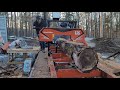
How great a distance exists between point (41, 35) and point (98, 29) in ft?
7.87

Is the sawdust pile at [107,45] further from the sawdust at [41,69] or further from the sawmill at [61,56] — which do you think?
the sawdust at [41,69]

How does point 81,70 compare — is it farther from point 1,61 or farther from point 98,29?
point 98,29

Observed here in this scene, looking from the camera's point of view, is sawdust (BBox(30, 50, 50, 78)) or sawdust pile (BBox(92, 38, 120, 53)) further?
sawdust pile (BBox(92, 38, 120, 53))

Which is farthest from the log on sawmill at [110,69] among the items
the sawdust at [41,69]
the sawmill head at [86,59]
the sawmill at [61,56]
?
the sawdust at [41,69]

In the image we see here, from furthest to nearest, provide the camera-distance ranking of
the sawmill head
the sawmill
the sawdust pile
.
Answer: the sawdust pile < the sawmill < the sawmill head

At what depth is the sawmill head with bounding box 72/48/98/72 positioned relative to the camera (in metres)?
2.74

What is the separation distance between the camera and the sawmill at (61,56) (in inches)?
112

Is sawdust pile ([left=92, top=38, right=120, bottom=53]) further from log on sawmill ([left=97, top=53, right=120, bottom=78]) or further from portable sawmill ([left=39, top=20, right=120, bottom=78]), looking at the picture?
log on sawmill ([left=97, top=53, right=120, bottom=78])

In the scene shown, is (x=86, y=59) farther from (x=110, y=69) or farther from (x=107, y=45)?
(x=107, y=45)

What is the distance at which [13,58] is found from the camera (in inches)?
180

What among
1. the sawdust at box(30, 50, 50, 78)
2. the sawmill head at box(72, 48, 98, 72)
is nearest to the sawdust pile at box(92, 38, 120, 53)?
the sawdust at box(30, 50, 50, 78)

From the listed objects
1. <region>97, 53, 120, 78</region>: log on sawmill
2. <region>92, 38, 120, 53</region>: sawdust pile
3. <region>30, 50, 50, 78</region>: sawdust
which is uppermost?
<region>92, 38, 120, 53</region>: sawdust pile
